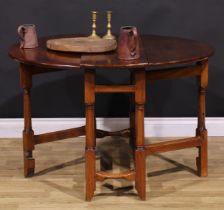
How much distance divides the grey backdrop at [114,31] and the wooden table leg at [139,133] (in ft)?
3.08

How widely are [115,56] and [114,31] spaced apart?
0.94 m

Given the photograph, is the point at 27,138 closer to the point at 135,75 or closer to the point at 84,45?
the point at 84,45

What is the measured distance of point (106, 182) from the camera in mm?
2574

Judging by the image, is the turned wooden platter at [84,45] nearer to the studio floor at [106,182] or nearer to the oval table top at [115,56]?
the oval table top at [115,56]

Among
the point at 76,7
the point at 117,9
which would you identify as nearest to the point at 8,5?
the point at 76,7

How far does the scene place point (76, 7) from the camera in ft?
10.3

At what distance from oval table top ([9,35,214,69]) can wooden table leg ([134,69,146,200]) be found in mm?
100

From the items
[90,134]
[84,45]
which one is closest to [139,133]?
[90,134]

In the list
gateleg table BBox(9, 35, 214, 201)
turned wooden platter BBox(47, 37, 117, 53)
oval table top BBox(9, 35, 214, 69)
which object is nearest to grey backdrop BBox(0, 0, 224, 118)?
gateleg table BBox(9, 35, 214, 201)

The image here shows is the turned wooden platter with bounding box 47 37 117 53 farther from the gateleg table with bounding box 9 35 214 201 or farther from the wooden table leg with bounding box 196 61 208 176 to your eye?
the wooden table leg with bounding box 196 61 208 176

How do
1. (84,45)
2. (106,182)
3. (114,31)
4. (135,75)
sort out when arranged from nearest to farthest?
(135,75) < (84,45) < (106,182) < (114,31)

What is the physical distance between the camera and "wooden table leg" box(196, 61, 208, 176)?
2.49 meters

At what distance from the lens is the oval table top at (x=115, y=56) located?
213cm

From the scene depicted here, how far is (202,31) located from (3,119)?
1.36m
